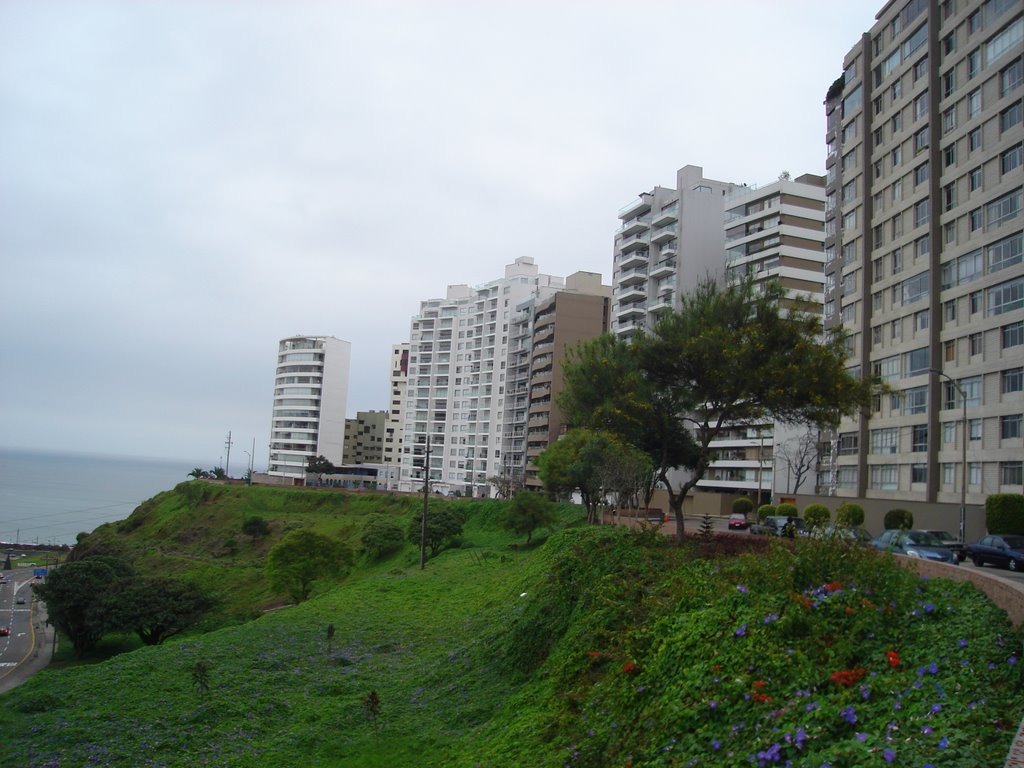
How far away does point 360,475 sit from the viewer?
128 metres

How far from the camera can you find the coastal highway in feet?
139

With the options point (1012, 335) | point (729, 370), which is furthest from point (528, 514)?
point (729, 370)

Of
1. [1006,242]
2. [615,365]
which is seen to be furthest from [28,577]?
[1006,242]

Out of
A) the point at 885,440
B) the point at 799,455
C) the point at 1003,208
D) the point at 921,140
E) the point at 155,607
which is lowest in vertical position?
the point at 155,607

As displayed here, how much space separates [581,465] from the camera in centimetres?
4616

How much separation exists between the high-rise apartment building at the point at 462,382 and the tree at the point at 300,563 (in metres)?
61.0

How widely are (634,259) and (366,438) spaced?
7623 cm

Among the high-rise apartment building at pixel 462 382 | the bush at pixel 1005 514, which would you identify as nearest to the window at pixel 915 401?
the bush at pixel 1005 514

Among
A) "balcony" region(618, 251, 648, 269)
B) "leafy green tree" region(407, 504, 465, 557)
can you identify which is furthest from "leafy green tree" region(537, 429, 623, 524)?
"balcony" region(618, 251, 648, 269)

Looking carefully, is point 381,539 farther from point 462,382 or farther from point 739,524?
point 462,382

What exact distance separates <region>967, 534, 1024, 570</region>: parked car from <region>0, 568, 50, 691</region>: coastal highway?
139 ft

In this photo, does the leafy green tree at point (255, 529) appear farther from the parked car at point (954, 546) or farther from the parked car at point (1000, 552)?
the parked car at point (1000, 552)

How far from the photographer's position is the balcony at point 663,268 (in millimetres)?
79375

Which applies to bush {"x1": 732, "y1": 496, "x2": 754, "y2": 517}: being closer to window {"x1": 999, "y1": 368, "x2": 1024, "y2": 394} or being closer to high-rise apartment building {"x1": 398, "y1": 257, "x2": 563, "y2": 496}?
window {"x1": 999, "y1": 368, "x2": 1024, "y2": 394}
